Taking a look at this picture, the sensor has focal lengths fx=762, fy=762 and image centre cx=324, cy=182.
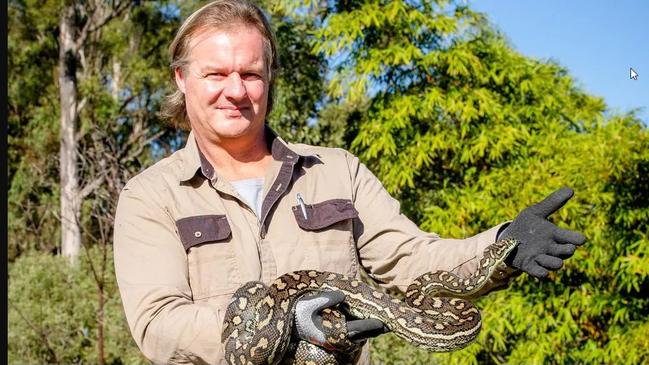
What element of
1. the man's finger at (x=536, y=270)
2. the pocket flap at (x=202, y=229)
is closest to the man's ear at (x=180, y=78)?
the pocket flap at (x=202, y=229)

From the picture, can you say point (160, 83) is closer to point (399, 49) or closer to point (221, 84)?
point (399, 49)

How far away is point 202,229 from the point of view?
3082 millimetres

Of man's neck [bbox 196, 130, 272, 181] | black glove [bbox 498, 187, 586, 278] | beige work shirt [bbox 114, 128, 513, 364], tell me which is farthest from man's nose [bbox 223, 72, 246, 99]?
black glove [bbox 498, 187, 586, 278]

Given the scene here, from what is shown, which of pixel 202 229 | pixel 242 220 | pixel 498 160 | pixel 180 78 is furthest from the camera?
pixel 498 160

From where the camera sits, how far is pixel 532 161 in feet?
28.6

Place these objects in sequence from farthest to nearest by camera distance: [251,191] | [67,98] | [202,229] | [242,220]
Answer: [67,98] < [251,191] < [242,220] < [202,229]

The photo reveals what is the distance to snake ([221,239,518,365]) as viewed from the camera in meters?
2.76

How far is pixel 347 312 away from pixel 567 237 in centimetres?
97

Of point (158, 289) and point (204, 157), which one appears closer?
point (158, 289)

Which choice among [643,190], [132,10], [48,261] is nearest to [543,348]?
[643,190]

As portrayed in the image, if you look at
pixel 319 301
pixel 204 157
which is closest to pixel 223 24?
pixel 204 157

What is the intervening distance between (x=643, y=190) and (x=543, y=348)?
1990 mm

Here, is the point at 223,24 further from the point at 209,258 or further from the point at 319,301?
the point at 319,301

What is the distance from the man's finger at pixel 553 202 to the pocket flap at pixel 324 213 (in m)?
0.79
